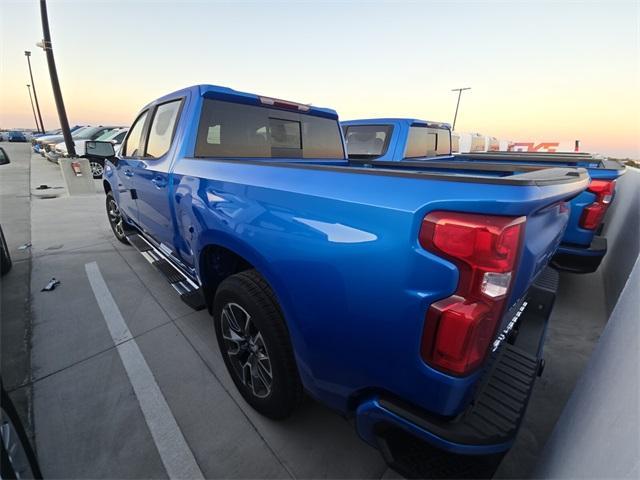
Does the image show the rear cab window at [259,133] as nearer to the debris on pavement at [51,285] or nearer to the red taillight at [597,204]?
the debris on pavement at [51,285]

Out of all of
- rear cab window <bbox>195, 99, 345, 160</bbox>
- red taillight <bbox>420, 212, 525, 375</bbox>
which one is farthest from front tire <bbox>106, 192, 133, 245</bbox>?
red taillight <bbox>420, 212, 525, 375</bbox>

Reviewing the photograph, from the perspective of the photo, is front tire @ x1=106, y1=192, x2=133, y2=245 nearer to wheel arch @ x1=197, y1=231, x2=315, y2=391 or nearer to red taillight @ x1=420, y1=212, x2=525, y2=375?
wheel arch @ x1=197, y1=231, x2=315, y2=391

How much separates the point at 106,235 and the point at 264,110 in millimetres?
4465

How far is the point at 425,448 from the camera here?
117 cm

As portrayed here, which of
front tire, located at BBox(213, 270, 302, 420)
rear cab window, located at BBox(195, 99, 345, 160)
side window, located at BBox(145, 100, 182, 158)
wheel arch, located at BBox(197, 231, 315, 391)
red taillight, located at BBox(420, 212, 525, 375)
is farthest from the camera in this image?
side window, located at BBox(145, 100, 182, 158)

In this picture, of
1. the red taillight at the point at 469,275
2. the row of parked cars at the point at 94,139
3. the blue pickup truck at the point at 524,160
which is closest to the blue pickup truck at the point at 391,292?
the red taillight at the point at 469,275

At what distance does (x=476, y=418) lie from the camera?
114cm

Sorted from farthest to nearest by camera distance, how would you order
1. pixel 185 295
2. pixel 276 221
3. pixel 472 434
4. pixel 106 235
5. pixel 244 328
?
pixel 106 235 < pixel 185 295 < pixel 244 328 < pixel 276 221 < pixel 472 434

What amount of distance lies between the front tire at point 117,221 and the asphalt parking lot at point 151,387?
83cm

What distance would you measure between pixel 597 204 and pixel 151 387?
177 inches

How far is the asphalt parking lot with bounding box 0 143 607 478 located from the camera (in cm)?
171

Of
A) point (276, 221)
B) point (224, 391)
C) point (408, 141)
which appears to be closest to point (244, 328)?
point (224, 391)

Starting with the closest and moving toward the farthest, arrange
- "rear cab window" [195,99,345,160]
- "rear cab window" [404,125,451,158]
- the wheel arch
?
the wheel arch, "rear cab window" [195,99,345,160], "rear cab window" [404,125,451,158]

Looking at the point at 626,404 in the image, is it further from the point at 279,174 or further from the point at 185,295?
the point at 185,295
